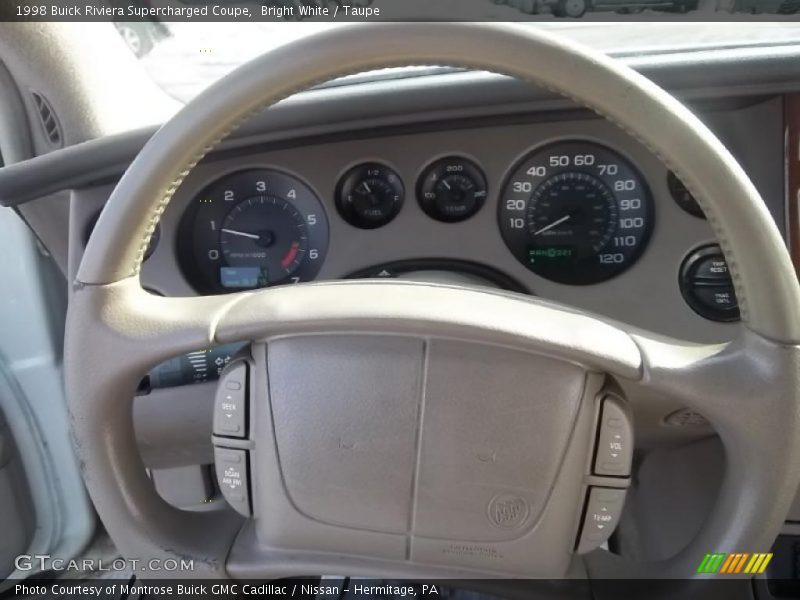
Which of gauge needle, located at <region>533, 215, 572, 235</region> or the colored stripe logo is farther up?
gauge needle, located at <region>533, 215, 572, 235</region>

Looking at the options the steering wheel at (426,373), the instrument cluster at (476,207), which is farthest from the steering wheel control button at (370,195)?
the steering wheel at (426,373)

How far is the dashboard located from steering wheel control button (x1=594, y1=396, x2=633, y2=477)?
0.45 meters

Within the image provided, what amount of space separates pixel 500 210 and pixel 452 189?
0.32 ft

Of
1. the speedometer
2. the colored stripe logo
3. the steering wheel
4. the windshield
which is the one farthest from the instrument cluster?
the colored stripe logo

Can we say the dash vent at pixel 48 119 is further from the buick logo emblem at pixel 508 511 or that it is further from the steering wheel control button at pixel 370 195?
the buick logo emblem at pixel 508 511

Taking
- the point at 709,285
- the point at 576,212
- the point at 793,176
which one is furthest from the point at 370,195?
the point at 793,176

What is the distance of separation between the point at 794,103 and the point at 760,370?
0.65 meters

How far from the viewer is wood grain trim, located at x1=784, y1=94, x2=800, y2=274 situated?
4.13 ft

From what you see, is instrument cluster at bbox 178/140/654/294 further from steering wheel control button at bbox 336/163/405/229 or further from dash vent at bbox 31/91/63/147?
dash vent at bbox 31/91/63/147

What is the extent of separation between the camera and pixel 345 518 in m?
0.99

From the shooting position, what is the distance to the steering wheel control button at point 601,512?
0.96 m

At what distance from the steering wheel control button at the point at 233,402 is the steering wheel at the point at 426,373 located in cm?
1

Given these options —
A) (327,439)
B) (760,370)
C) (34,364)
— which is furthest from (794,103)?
(34,364)

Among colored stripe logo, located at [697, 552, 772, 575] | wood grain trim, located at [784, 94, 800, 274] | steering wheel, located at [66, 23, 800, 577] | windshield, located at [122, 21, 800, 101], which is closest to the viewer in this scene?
steering wheel, located at [66, 23, 800, 577]
